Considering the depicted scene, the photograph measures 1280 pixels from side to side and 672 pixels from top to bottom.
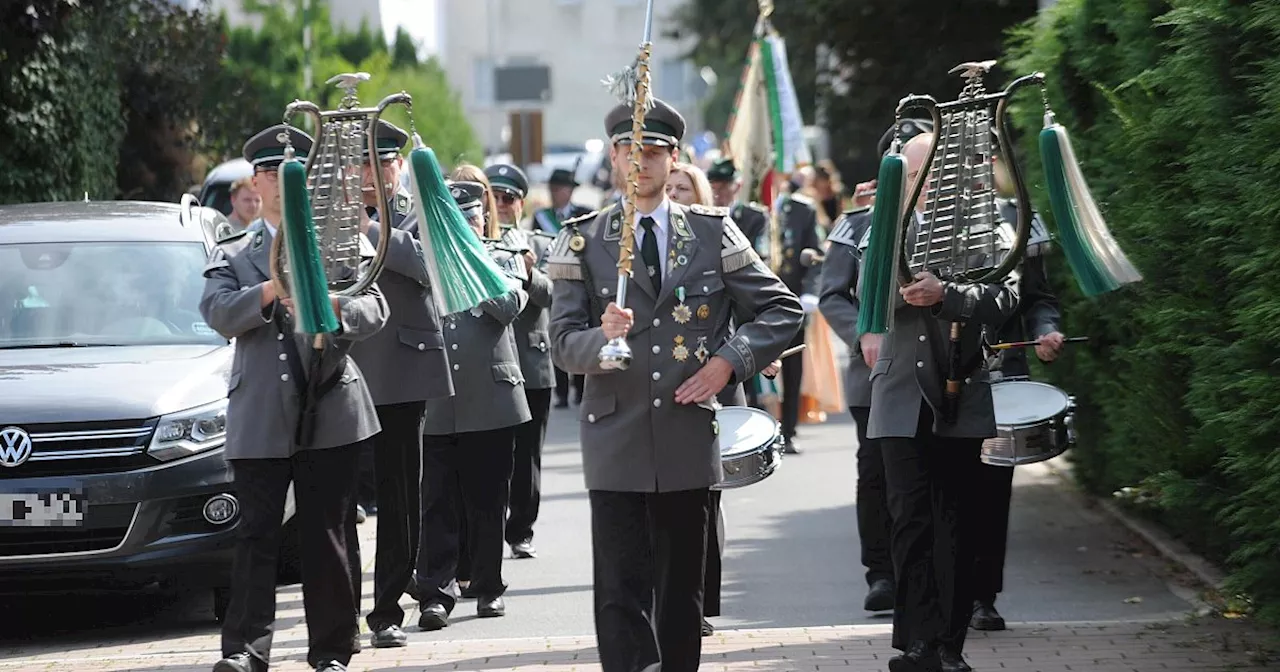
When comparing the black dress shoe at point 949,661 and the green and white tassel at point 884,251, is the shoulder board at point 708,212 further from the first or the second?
the black dress shoe at point 949,661

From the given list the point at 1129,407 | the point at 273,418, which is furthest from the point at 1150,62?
the point at 273,418

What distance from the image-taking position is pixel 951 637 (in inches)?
300

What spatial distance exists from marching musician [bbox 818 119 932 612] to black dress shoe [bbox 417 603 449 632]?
6.32 feet

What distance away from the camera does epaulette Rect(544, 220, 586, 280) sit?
21.5 ft

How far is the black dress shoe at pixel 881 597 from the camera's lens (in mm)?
9273

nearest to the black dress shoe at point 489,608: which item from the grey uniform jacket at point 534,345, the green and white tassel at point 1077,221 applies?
the grey uniform jacket at point 534,345

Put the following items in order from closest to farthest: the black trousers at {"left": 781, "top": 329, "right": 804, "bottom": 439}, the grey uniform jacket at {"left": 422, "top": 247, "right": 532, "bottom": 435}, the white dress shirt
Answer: the white dress shirt → the grey uniform jacket at {"left": 422, "top": 247, "right": 532, "bottom": 435} → the black trousers at {"left": 781, "top": 329, "right": 804, "bottom": 439}

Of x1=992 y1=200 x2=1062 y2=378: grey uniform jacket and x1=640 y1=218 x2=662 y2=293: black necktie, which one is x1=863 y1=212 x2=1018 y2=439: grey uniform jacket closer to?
x1=992 y1=200 x2=1062 y2=378: grey uniform jacket

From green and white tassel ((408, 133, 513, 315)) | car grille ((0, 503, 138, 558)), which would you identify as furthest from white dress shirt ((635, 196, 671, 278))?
car grille ((0, 503, 138, 558))

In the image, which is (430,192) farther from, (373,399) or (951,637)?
(951,637)

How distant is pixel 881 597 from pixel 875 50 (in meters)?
11.2

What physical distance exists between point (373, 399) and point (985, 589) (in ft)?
8.91

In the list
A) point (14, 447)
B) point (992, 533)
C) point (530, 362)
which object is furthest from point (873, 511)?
point (14, 447)

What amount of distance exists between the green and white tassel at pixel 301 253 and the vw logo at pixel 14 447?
94.5 inches
